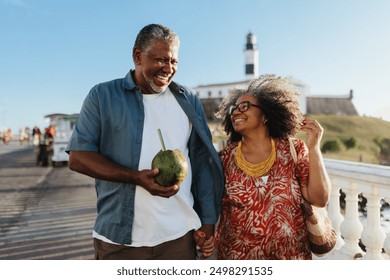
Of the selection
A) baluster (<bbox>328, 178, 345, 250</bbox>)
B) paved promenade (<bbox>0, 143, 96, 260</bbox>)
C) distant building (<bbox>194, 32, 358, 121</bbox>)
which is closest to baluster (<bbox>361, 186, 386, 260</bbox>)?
baluster (<bbox>328, 178, 345, 250</bbox>)

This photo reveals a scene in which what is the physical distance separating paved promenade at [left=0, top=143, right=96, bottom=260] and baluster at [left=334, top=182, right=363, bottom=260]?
246 cm

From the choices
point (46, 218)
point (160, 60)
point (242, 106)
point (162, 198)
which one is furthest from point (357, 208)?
point (46, 218)

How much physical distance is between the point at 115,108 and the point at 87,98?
0.15m

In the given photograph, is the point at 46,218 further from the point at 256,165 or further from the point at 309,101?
the point at 309,101

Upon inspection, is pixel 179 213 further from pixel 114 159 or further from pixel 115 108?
pixel 115 108

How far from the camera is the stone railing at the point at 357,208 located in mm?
2665

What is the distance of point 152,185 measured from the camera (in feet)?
5.98

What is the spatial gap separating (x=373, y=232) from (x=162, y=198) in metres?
1.64

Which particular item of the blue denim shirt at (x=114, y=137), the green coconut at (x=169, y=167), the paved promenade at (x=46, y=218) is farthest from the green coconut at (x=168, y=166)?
the paved promenade at (x=46, y=218)

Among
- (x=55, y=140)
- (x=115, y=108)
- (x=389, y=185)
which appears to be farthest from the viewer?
(x=55, y=140)

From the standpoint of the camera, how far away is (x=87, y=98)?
76.4 inches

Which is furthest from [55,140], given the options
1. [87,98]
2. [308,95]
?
[308,95]

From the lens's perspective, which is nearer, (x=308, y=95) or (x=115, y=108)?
(x=115, y=108)

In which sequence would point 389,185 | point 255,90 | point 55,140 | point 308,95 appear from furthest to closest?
point 308,95 < point 55,140 < point 389,185 < point 255,90
